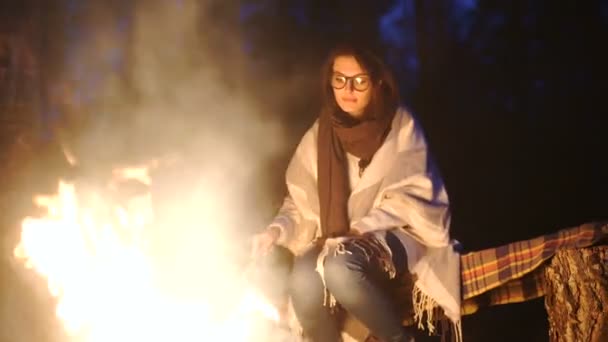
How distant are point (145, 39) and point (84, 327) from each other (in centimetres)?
143

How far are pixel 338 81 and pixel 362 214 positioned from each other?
1.87 ft

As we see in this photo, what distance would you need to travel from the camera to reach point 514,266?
2902 millimetres

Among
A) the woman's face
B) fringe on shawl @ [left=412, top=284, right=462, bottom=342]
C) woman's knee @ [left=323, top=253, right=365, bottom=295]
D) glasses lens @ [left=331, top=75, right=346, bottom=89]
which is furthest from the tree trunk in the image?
glasses lens @ [left=331, top=75, right=346, bottom=89]

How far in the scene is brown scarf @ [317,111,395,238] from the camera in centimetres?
309

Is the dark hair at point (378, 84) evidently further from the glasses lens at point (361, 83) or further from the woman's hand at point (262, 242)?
the woman's hand at point (262, 242)

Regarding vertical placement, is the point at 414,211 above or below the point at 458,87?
below

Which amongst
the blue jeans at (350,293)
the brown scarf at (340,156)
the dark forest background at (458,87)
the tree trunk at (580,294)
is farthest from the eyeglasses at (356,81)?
the tree trunk at (580,294)

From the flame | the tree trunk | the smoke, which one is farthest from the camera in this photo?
the smoke

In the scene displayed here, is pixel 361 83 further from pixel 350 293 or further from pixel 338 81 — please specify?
pixel 350 293

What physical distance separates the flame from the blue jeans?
647 mm

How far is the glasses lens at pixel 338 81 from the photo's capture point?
10.4 ft

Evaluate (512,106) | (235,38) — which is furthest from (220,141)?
(512,106)

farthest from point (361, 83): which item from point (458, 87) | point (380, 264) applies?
point (380, 264)

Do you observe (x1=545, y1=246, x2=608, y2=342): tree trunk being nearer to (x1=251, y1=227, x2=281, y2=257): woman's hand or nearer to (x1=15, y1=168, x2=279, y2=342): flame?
(x1=251, y1=227, x2=281, y2=257): woman's hand
